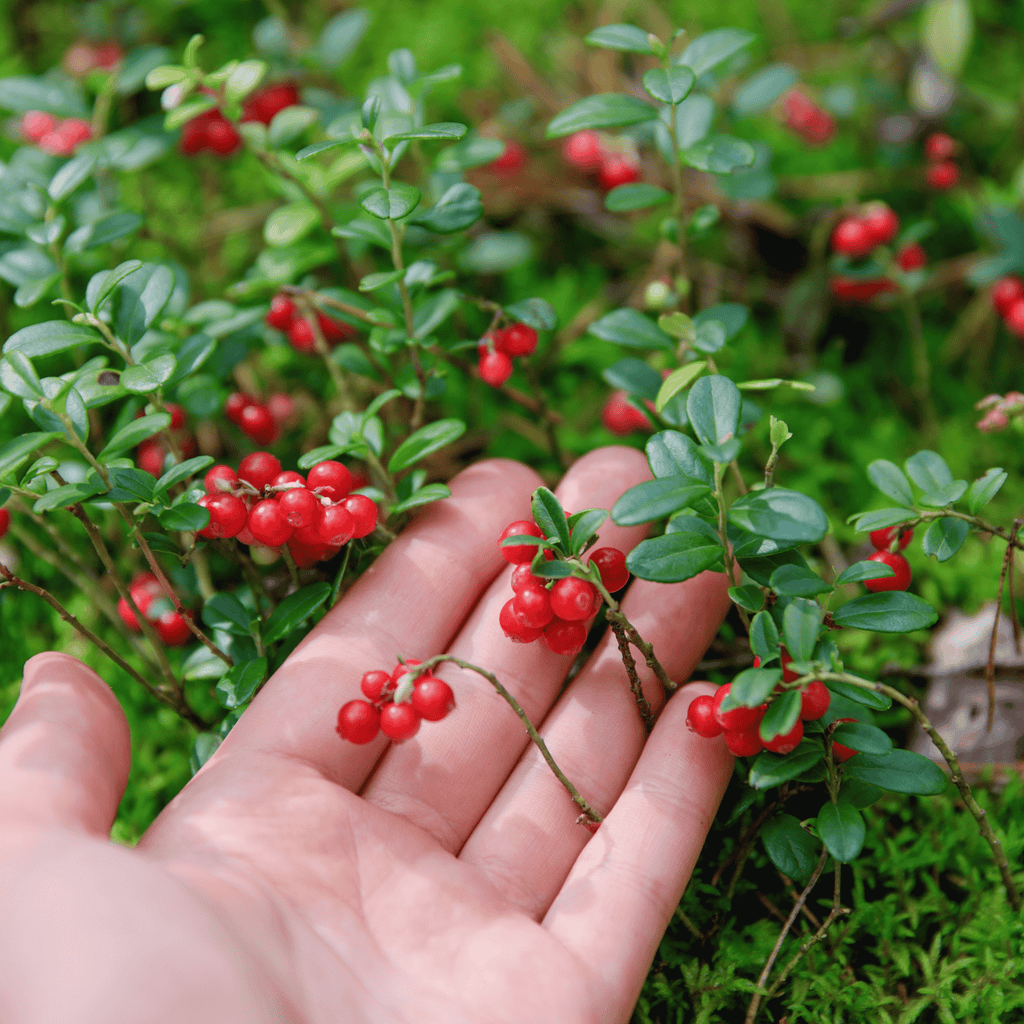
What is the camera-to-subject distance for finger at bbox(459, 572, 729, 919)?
198 centimetres

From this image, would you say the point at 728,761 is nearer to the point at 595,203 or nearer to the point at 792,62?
the point at 595,203

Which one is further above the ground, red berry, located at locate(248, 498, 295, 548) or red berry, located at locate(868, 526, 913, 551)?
red berry, located at locate(248, 498, 295, 548)

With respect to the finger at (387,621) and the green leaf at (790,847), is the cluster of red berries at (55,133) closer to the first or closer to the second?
the finger at (387,621)

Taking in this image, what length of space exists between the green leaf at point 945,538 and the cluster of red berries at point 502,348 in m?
1.09

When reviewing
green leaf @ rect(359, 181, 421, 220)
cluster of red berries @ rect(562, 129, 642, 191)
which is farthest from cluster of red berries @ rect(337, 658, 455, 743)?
cluster of red berries @ rect(562, 129, 642, 191)

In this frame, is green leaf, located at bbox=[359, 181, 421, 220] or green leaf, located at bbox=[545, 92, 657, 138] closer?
green leaf, located at bbox=[359, 181, 421, 220]

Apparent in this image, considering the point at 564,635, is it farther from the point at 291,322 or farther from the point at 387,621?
the point at 291,322

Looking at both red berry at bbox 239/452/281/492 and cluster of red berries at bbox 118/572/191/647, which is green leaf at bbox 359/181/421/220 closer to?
red berry at bbox 239/452/281/492

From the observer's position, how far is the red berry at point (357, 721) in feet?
5.97

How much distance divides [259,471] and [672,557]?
0.97 meters

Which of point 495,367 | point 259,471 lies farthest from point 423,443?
point 259,471

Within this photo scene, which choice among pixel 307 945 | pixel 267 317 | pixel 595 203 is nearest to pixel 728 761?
pixel 307 945

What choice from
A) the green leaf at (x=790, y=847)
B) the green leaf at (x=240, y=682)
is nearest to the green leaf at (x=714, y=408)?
the green leaf at (x=790, y=847)

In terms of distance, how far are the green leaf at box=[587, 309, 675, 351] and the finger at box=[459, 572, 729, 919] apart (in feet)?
2.10
